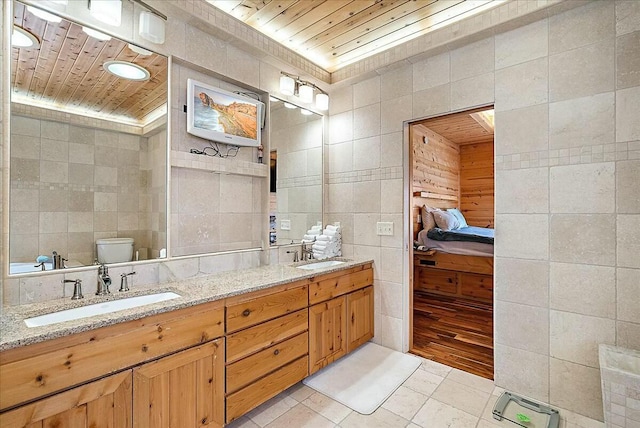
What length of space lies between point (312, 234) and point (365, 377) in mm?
1335

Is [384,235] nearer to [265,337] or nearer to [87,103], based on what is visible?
[265,337]

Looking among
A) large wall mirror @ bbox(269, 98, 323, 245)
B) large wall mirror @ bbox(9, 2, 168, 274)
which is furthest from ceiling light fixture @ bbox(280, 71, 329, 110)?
large wall mirror @ bbox(9, 2, 168, 274)

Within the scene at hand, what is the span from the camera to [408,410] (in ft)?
6.47

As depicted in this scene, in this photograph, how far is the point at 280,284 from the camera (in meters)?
1.97

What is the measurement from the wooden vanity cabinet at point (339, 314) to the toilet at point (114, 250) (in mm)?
1184

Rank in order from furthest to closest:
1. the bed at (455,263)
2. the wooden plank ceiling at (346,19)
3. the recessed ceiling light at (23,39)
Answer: the bed at (455,263)
the wooden plank ceiling at (346,19)
the recessed ceiling light at (23,39)

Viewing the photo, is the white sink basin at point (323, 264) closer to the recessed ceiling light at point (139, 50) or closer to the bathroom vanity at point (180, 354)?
the bathroom vanity at point (180, 354)

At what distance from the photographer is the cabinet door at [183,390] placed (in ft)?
4.52

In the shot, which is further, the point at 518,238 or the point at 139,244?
the point at 518,238

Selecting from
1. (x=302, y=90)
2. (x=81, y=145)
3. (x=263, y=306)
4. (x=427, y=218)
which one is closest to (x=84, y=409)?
(x=263, y=306)

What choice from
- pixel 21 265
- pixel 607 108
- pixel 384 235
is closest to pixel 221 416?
pixel 21 265

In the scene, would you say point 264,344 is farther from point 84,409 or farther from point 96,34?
point 96,34

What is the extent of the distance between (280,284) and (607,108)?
2249mm

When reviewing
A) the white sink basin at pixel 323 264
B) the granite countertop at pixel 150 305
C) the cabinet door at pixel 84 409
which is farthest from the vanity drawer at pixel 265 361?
the white sink basin at pixel 323 264
